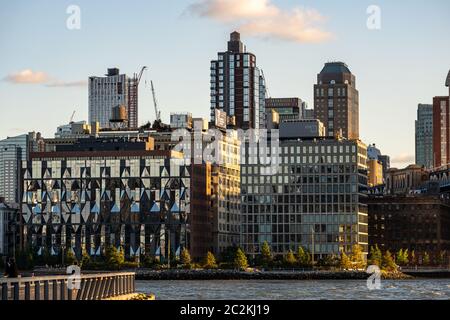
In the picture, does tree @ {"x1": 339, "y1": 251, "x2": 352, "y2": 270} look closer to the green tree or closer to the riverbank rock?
the riverbank rock

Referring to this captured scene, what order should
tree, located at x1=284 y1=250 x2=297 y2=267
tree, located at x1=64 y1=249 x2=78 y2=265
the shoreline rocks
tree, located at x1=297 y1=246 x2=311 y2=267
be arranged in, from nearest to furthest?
the shoreline rocks → tree, located at x1=64 y1=249 x2=78 y2=265 → tree, located at x1=284 y1=250 x2=297 y2=267 → tree, located at x1=297 y1=246 x2=311 y2=267

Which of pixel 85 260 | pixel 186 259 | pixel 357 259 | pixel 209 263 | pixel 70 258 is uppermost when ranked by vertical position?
pixel 70 258

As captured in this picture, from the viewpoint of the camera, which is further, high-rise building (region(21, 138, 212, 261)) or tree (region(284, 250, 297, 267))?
high-rise building (region(21, 138, 212, 261))

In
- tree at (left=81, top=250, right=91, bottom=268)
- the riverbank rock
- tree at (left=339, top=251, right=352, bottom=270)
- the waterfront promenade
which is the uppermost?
the waterfront promenade

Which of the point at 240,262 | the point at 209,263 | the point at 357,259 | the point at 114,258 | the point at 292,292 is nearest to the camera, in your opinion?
the point at 292,292

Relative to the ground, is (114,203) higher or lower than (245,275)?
higher

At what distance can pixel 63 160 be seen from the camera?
198m

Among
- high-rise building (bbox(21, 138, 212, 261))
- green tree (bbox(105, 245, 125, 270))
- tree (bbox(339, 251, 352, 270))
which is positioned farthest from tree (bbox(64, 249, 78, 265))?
tree (bbox(339, 251, 352, 270))

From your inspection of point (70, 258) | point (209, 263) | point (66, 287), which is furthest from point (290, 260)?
point (66, 287)

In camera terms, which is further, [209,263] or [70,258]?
[70,258]

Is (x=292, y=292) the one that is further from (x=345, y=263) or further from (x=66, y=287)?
(x=345, y=263)

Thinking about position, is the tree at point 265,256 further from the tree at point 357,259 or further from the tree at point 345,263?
the tree at point 357,259

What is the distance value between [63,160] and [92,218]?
1124 centimetres
